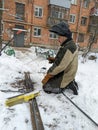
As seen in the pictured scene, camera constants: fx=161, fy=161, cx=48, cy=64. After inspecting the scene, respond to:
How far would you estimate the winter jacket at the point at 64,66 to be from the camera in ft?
12.6

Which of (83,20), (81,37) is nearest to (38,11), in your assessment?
(83,20)

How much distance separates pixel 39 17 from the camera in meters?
20.8

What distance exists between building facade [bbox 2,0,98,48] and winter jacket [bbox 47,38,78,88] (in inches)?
593

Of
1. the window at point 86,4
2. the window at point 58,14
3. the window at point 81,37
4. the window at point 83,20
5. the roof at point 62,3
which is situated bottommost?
the window at point 81,37

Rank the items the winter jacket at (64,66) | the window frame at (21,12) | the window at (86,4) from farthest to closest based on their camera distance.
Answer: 1. the window at (86,4)
2. the window frame at (21,12)
3. the winter jacket at (64,66)

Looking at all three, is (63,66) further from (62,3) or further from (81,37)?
(81,37)

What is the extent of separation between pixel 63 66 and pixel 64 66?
3cm

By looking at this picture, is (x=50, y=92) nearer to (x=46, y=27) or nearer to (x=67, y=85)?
(x=67, y=85)

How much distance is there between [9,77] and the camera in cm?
502

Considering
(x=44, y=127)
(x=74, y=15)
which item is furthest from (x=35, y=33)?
(x=44, y=127)

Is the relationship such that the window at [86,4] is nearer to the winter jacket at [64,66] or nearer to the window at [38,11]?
the window at [38,11]

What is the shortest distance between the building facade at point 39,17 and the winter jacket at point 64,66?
49.4 feet

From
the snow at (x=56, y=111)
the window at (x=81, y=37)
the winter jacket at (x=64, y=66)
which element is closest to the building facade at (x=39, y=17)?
the window at (x=81, y=37)

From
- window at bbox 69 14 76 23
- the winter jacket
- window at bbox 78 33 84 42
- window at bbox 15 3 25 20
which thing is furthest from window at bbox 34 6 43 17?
the winter jacket
